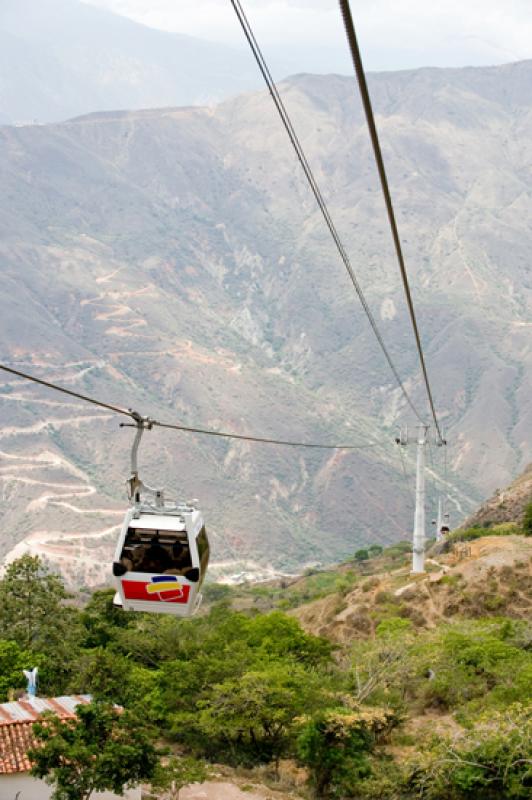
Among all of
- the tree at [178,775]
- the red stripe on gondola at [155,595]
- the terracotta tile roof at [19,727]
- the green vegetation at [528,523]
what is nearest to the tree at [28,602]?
the terracotta tile roof at [19,727]

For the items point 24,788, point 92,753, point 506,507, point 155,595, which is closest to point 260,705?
point 24,788

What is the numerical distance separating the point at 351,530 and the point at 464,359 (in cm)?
5671

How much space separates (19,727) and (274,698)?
807cm

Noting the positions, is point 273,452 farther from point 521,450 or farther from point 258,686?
point 258,686

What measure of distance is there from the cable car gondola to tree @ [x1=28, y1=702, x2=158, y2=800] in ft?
24.1

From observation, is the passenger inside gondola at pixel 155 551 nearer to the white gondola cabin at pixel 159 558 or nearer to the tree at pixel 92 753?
the white gondola cabin at pixel 159 558

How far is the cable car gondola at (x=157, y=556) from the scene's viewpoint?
555 inches

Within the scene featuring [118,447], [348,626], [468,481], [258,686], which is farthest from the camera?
[468,481]

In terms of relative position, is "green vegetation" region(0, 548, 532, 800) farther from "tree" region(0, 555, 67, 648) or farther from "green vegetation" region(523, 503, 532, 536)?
"green vegetation" region(523, 503, 532, 536)

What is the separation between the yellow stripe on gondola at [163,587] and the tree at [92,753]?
744cm

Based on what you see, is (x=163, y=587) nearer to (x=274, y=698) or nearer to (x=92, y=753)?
(x=92, y=753)

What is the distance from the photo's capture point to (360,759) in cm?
2670

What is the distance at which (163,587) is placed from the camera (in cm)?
1426

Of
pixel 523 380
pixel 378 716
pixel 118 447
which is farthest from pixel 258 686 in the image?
pixel 523 380
